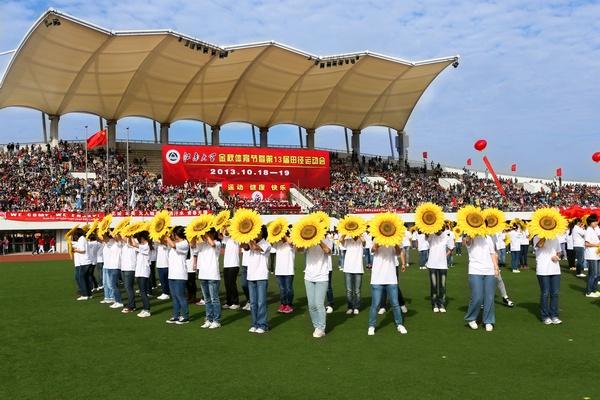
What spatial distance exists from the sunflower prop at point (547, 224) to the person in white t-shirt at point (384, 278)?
228 centimetres

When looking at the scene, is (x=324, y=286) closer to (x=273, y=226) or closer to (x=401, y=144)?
(x=273, y=226)

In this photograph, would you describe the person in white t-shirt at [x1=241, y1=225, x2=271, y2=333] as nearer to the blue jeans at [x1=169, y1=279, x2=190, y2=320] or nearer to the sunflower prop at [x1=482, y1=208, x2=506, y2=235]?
the blue jeans at [x1=169, y1=279, x2=190, y2=320]

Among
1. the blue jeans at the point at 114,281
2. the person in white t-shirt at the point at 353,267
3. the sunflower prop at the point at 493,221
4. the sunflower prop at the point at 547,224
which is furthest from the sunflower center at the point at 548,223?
the blue jeans at the point at 114,281

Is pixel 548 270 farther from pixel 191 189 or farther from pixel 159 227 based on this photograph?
pixel 191 189

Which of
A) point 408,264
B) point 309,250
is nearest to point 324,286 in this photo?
point 309,250

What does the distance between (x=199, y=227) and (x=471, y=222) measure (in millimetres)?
4221

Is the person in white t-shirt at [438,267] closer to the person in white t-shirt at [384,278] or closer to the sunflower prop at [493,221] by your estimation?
the sunflower prop at [493,221]

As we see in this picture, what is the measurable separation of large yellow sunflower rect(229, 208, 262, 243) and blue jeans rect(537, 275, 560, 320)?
4568mm

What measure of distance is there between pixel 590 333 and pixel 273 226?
4959mm

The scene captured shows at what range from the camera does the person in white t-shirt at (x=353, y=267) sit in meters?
9.44

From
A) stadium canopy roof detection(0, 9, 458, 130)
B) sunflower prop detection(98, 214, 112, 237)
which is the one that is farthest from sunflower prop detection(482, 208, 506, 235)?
stadium canopy roof detection(0, 9, 458, 130)

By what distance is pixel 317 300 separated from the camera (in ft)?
26.2

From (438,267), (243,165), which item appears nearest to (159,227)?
(438,267)

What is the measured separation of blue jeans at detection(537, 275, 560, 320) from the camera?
854cm
